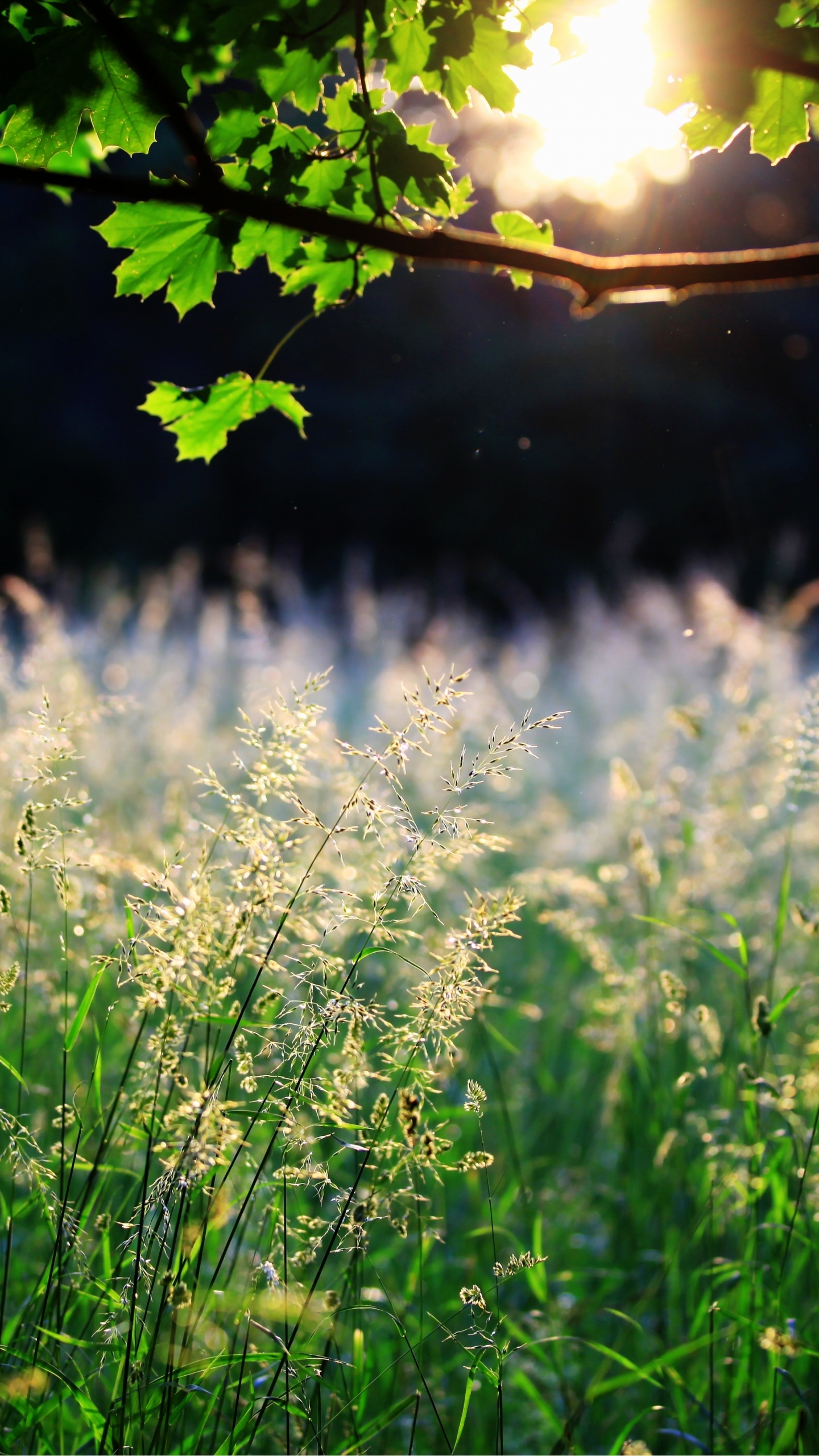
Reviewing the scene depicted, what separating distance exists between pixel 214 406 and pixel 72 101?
0.38 m

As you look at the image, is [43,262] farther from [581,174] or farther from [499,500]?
[581,174]

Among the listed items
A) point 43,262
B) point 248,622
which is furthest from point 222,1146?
point 43,262

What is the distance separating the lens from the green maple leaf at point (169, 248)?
119 cm

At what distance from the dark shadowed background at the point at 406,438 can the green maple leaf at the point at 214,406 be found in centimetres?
945

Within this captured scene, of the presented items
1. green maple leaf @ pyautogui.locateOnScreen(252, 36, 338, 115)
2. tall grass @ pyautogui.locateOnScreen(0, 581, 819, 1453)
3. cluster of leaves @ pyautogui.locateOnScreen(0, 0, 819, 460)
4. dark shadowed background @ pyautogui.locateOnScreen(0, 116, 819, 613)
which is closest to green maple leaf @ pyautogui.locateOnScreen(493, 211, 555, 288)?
cluster of leaves @ pyautogui.locateOnScreen(0, 0, 819, 460)

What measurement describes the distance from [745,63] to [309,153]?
0.50 m

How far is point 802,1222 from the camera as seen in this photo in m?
1.51

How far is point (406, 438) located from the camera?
12781 millimetres

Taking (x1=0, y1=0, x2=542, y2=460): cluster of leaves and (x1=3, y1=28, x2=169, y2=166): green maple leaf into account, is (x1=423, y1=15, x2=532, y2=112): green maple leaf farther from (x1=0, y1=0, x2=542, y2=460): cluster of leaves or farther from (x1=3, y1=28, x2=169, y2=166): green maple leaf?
(x1=3, y1=28, x2=169, y2=166): green maple leaf

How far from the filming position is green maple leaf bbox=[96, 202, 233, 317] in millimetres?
1189

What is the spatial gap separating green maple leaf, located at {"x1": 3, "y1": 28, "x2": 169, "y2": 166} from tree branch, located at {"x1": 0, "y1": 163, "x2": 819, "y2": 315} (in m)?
0.22

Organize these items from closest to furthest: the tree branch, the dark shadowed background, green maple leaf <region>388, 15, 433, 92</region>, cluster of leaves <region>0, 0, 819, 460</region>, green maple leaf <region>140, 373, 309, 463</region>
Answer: the tree branch
cluster of leaves <region>0, 0, 819, 460</region>
green maple leaf <region>388, 15, 433, 92</region>
green maple leaf <region>140, 373, 309, 463</region>
the dark shadowed background

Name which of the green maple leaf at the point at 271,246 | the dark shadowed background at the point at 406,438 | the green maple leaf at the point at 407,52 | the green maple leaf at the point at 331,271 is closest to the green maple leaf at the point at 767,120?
the green maple leaf at the point at 407,52

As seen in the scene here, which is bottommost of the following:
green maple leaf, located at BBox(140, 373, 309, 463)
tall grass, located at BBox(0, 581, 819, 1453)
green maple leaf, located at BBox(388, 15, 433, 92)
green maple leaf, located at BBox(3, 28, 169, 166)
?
tall grass, located at BBox(0, 581, 819, 1453)
